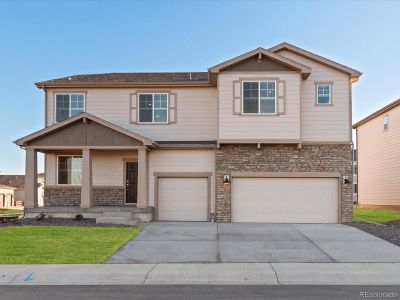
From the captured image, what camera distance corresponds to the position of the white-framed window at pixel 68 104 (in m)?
22.8

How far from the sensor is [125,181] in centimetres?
2238

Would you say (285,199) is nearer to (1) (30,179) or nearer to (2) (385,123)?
(1) (30,179)

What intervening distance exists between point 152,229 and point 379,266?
9.00 meters

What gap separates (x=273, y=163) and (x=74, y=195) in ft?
31.0

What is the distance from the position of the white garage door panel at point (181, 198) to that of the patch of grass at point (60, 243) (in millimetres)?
3607

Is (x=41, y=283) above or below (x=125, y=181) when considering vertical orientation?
below

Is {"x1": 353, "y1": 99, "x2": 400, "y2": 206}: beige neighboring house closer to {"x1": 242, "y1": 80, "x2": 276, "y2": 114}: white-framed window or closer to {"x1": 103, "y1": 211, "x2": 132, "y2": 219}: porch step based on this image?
{"x1": 242, "y1": 80, "x2": 276, "y2": 114}: white-framed window

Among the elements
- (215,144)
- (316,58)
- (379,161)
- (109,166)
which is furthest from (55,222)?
(379,161)

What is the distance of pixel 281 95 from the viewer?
808 inches

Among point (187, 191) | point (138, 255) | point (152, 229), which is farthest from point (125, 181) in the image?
point (138, 255)

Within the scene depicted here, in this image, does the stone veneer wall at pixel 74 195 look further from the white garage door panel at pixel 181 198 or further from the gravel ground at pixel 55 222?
the gravel ground at pixel 55 222

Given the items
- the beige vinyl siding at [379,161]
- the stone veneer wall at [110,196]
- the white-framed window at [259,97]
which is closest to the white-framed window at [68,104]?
the stone veneer wall at [110,196]

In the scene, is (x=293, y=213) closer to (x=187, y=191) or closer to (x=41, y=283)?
(x=187, y=191)
